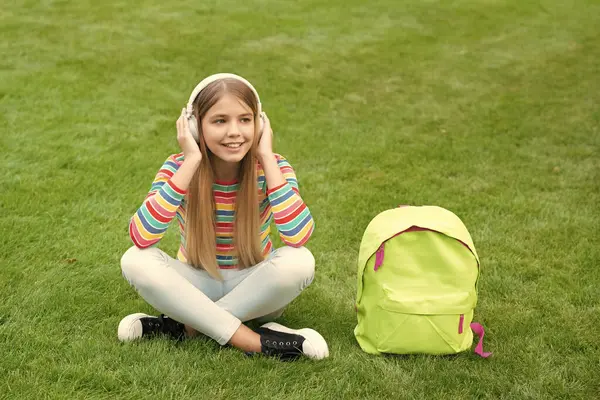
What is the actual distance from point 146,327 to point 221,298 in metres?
0.35

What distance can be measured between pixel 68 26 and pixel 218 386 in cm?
785

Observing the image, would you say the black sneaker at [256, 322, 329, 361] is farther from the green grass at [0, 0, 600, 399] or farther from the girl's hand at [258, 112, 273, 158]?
the girl's hand at [258, 112, 273, 158]

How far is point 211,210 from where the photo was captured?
3191 mm

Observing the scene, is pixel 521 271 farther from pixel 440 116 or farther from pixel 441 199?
pixel 440 116

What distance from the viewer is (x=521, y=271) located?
4.03 metres

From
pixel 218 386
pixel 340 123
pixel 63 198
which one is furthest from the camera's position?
pixel 340 123

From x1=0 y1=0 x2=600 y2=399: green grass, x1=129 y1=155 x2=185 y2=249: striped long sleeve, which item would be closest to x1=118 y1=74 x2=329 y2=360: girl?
x1=129 y1=155 x2=185 y2=249: striped long sleeve

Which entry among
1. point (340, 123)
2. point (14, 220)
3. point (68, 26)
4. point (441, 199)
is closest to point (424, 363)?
point (441, 199)

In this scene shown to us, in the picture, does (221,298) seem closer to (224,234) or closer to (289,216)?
(224,234)

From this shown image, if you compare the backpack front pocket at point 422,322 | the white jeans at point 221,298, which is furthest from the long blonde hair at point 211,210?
the backpack front pocket at point 422,322

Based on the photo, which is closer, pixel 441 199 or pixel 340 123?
pixel 441 199

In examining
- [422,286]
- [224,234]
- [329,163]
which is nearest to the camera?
[422,286]

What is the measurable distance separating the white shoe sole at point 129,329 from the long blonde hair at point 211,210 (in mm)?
364

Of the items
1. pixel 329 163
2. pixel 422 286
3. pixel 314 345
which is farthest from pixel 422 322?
pixel 329 163
